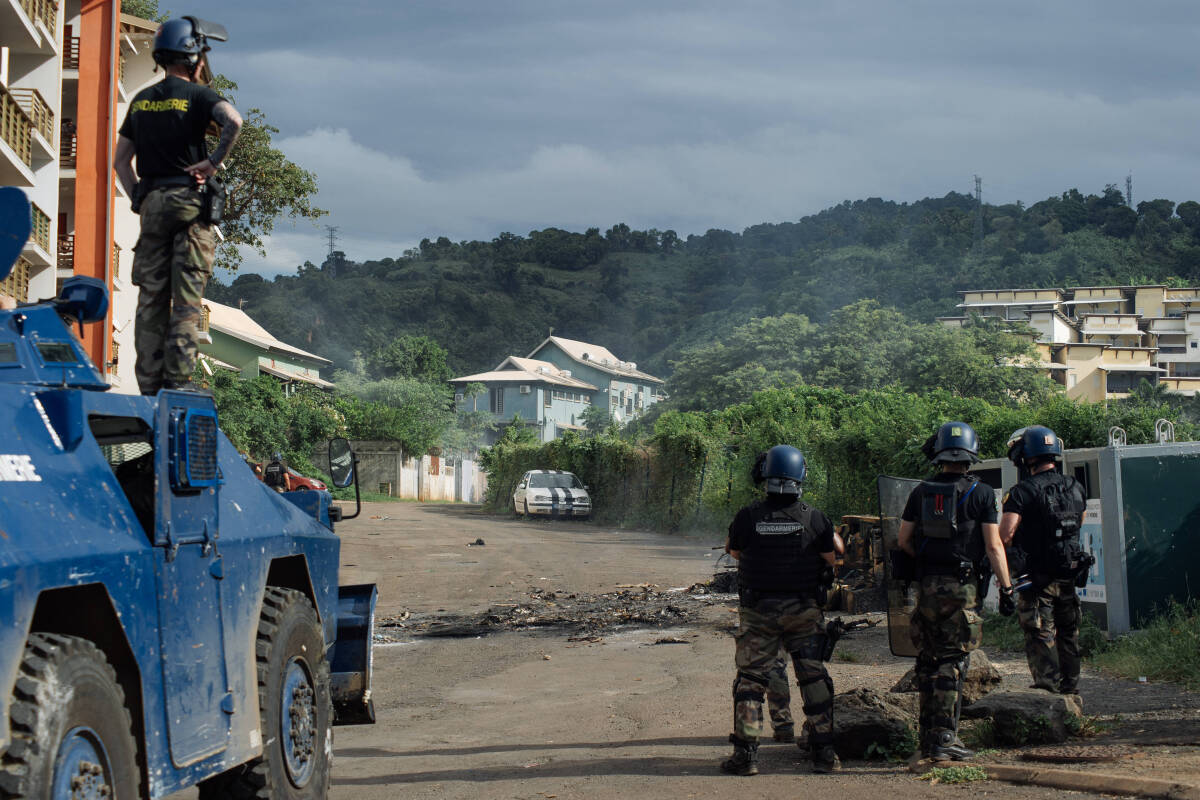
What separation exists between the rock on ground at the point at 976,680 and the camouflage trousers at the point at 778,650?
1560 millimetres

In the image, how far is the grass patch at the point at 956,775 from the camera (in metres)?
6.12

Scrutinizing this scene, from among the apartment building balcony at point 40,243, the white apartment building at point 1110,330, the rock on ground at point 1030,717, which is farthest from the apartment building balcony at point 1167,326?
the rock on ground at point 1030,717

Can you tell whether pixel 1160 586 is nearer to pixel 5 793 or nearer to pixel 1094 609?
pixel 1094 609

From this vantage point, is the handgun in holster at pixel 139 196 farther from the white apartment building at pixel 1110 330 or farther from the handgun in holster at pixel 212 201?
the white apartment building at pixel 1110 330

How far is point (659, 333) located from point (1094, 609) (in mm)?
116332

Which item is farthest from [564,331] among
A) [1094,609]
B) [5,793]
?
[5,793]

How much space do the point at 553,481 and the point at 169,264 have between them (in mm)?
32320

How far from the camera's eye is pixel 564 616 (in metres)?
14.7

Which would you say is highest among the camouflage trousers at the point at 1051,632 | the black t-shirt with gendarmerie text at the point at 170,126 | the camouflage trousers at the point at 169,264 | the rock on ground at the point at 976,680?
the black t-shirt with gendarmerie text at the point at 170,126

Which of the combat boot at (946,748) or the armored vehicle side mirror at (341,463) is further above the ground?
the armored vehicle side mirror at (341,463)

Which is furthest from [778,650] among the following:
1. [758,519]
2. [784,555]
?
[758,519]

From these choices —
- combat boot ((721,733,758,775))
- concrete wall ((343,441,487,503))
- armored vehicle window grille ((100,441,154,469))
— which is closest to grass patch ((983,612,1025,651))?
combat boot ((721,733,758,775))

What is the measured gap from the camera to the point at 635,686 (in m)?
9.87

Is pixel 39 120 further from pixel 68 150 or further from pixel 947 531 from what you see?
pixel 947 531
